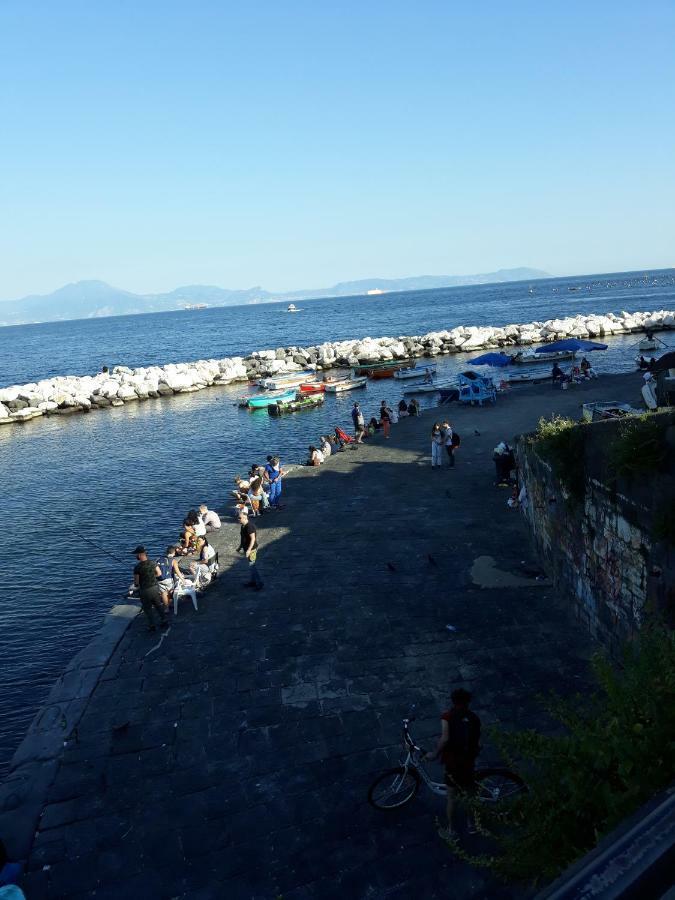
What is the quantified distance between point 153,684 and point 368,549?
6128mm

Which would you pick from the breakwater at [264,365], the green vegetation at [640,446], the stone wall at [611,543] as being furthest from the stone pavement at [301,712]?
the breakwater at [264,365]

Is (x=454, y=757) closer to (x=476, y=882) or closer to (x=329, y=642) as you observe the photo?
(x=476, y=882)

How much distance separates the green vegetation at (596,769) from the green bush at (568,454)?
4.83m

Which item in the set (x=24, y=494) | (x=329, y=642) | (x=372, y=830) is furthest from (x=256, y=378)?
(x=372, y=830)

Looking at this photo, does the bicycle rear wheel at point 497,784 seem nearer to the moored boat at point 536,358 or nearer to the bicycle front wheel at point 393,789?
the bicycle front wheel at point 393,789

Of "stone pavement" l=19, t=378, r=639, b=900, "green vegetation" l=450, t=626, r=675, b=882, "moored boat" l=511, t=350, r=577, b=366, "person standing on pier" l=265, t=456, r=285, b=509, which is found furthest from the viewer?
"moored boat" l=511, t=350, r=577, b=366

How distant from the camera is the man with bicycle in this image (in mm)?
6055

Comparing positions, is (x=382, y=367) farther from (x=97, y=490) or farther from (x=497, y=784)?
(x=497, y=784)

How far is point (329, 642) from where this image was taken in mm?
10297

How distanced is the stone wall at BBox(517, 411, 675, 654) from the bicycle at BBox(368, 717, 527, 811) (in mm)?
2611

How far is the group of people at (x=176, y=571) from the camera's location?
11141mm

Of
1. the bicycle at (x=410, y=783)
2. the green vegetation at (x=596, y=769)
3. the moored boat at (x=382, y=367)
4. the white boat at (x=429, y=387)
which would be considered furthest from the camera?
the moored boat at (x=382, y=367)

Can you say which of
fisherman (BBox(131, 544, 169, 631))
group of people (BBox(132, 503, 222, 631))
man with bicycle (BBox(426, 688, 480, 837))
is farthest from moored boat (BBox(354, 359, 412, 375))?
man with bicycle (BBox(426, 688, 480, 837))

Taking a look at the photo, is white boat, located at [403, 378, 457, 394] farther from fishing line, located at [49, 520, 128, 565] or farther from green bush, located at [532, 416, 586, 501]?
green bush, located at [532, 416, 586, 501]
